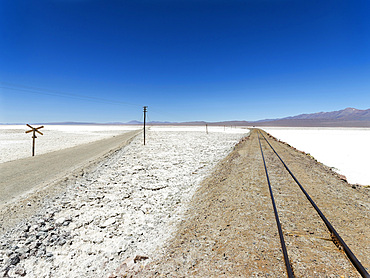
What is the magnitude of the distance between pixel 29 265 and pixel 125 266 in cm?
290

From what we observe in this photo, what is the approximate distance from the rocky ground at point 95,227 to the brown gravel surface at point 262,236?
3.57 feet

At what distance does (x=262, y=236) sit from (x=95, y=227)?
5913 millimetres

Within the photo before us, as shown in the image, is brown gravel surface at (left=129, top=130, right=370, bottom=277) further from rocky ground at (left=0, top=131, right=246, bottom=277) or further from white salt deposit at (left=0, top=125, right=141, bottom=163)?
white salt deposit at (left=0, top=125, right=141, bottom=163)

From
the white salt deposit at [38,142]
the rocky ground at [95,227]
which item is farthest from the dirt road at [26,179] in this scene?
the white salt deposit at [38,142]

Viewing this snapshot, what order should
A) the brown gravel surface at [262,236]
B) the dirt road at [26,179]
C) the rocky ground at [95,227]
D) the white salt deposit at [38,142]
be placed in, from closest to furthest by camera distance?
the brown gravel surface at [262,236] < the rocky ground at [95,227] < the dirt road at [26,179] < the white salt deposit at [38,142]

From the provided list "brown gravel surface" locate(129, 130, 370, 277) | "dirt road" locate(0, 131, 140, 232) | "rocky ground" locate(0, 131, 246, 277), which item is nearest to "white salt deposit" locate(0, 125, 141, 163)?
"dirt road" locate(0, 131, 140, 232)

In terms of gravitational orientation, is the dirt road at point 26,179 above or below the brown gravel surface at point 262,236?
below

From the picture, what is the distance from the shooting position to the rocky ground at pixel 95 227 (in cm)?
517

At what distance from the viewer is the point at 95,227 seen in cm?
685

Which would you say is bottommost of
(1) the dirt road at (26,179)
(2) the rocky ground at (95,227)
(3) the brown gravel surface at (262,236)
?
(2) the rocky ground at (95,227)

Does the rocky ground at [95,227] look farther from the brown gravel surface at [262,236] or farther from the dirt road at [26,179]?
the brown gravel surface at [262,236]

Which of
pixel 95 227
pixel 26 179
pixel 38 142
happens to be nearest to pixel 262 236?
pixel 95 227

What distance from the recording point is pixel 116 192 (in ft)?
33.0

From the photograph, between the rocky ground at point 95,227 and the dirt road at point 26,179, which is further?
the dirt road at point 26,179
